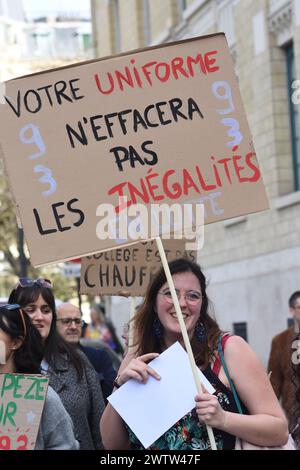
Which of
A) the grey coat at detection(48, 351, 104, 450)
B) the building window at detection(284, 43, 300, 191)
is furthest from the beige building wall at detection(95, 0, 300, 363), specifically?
the grey coat at detection(48, 351, 104, 450)

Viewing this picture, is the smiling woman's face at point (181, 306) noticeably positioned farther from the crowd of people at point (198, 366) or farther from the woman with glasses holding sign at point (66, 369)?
the woman with glasses holding sign at point (66, 369)

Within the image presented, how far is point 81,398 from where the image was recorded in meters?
6.86

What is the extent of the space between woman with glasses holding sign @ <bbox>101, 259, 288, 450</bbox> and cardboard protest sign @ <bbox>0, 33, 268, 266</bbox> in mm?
331

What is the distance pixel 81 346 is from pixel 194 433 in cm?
344

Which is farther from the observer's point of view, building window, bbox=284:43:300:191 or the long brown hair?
building window, bbox=284:43:300:191

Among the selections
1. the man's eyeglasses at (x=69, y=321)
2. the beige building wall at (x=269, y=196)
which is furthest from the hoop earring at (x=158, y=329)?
the beige building wall at (x=269, y=196)

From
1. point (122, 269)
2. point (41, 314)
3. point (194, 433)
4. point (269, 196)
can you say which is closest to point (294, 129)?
point (269, 196)

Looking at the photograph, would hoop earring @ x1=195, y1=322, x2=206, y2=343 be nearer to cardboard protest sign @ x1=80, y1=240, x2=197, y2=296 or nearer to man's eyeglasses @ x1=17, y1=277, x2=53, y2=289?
man's eyeglasses @ x1=17, y1=277, x2=53, y2=289

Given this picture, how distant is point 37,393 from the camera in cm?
496

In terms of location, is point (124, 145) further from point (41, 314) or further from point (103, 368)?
point (103, 368)

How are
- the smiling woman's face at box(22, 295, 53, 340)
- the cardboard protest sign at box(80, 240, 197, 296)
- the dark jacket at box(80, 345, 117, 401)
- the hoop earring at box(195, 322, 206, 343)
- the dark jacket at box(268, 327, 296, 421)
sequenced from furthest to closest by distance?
the dark jacket at box(268, 327, 296, 421) → the cardboard protest sign at box(80, 240, 197, 296) → the dark jacket at box(80, 345, 117, 401) → the smiling woman's face at box(22, 295, 53, 340) → the hoop earring at box(195, 322, 206, 343)

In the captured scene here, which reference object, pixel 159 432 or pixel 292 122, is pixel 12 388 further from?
pixel 292 122

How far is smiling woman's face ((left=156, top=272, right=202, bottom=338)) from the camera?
5293 millimetres
